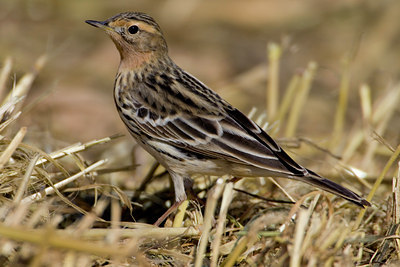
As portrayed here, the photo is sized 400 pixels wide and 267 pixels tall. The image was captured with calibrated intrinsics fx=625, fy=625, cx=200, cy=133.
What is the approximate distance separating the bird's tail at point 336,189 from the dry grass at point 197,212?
10 cm

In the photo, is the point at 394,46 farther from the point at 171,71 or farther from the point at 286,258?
the point at 286,258

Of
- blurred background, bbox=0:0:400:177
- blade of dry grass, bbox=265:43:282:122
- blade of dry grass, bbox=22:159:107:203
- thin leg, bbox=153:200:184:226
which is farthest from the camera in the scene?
blurred background, bbox=0:0:400:177

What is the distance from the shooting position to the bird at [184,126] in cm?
443

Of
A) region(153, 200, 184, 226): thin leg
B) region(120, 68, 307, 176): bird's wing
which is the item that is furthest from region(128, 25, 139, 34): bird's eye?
region(153, 200, 184, 226): thin leg

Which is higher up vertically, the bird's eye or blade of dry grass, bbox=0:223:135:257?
the bird's eye

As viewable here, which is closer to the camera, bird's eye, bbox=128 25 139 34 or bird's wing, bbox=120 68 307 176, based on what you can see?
bird's wing, bbox=120 68 307 176

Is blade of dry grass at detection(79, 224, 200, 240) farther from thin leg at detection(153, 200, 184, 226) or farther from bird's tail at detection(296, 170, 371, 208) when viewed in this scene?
bird's tail at detection(296, 170, 371, 208)

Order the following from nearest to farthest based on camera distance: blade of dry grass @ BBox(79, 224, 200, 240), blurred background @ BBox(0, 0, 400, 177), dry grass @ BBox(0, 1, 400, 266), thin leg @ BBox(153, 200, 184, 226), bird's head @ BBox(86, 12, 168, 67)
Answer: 1. dry grass @ BBox(0, 1, 400, 266)
2. blade of dry grass @ BBox(79, 224, 200, 240)
3. thin leg @ BBox(153, 200, 184, 226)
4. bird's head @ BBox(86, 12, 168, 67)
5. blurred background @ BBox(0, 0, 400, 177)

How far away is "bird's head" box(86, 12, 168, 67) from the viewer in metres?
5.34

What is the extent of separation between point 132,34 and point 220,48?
5.28 metres

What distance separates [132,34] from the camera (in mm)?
5371

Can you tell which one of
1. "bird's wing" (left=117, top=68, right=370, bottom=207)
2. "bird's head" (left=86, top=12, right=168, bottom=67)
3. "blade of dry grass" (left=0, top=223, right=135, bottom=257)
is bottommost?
"blade of dry grass" (left=0, top=223, right=135, bottom=257)

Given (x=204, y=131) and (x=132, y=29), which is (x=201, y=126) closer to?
(x=204, y=131)

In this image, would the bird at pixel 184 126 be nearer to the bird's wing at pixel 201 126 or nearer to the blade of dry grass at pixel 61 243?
the bird's wing at pixel 201 126
